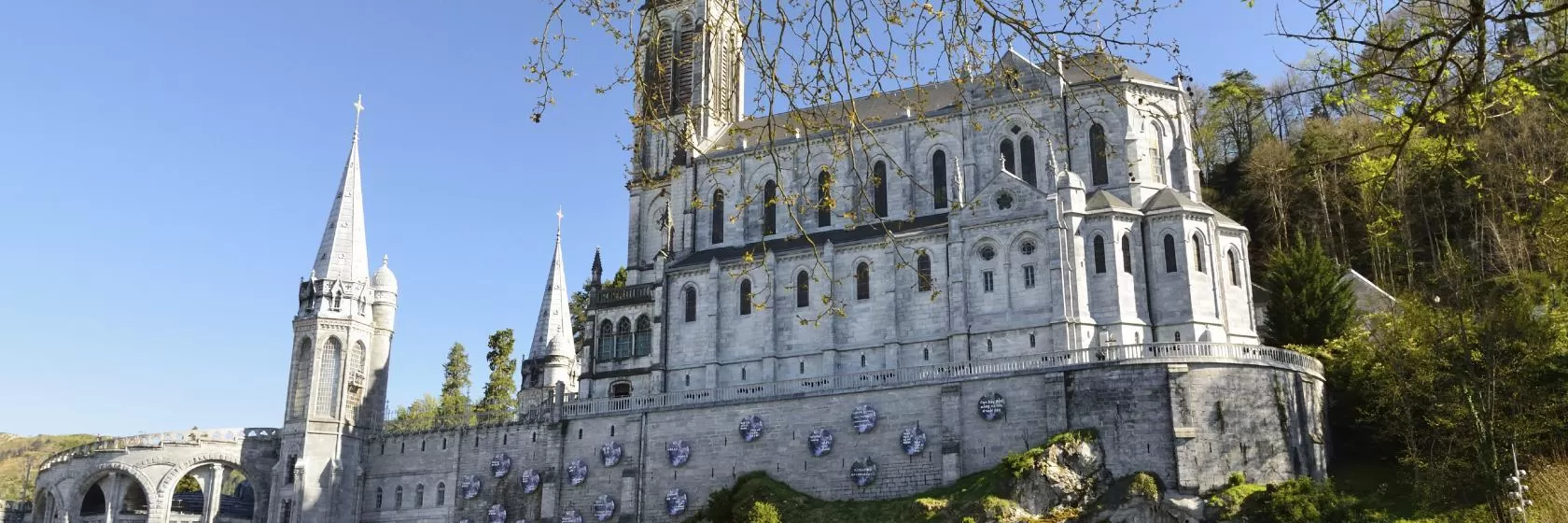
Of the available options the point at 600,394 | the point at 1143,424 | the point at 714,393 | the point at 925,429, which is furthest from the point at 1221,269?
the point at 600,394

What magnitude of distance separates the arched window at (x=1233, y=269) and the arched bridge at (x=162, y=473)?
4150 cm

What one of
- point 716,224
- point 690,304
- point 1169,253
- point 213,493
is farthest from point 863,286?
point 213,493

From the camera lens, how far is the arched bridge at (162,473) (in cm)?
5634

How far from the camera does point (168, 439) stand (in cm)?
5712

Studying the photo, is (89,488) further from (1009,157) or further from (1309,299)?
(1309,299)

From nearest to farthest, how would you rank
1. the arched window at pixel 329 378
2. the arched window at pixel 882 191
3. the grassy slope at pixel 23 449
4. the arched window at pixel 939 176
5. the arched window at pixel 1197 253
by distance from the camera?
the arched window at pixel 1197 253, the arched window at pixel 939 176, the arched window at pixel 882 191, the arched window at pixel 329 378, the grassy slope at pixel 23 449

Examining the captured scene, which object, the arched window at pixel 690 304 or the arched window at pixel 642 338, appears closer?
the arched window at pixel 690 304

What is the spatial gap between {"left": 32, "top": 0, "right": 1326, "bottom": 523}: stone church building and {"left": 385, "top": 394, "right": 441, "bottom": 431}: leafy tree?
→ 2.43ft

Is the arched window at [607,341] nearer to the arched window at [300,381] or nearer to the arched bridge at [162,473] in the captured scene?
the arched window at [300,381]

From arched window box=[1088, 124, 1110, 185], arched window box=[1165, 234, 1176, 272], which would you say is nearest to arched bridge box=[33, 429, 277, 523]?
arched window box=[1088, 124, 1110, 185]

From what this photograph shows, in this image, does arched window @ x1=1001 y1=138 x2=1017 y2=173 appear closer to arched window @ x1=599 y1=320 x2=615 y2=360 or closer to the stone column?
arched window @ x1=599 y1=320 x2=615 y2=360

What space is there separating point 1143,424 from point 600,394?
26.1 meters

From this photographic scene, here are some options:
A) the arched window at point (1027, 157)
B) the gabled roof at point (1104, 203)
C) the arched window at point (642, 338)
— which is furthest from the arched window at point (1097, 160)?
the arched window at point (642, 338)

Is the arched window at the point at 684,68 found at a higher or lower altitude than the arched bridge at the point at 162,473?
higher
